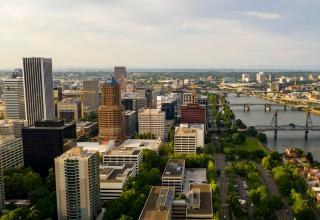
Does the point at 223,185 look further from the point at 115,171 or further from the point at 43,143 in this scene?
the point at 43,143

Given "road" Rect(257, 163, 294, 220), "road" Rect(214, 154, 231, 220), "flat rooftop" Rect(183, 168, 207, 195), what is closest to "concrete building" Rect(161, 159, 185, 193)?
"flat rooftop" Rect(183, 168, 207, 195)

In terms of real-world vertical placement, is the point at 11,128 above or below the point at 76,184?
above

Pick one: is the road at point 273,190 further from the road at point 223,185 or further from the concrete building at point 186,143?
the concrete building at point 186,143

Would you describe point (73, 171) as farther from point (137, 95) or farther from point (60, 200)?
point (137, 95)

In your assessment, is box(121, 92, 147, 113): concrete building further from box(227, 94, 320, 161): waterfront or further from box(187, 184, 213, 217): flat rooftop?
box(187, 184, 213, 217): flat rooftop

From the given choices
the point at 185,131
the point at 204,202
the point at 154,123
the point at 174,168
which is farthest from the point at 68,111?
the point at 204,202

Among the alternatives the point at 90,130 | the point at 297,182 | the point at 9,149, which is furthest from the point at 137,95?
the point at 297,182
